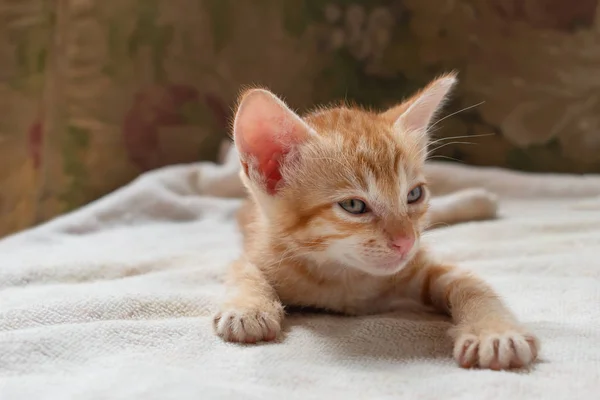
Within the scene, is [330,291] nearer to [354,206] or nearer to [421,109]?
[354,206]

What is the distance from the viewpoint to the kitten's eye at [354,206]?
3.09 feet

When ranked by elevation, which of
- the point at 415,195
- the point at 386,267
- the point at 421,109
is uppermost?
the point at 421,109

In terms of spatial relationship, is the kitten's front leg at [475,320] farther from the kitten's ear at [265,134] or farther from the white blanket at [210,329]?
the kitten's ear at [265,134]

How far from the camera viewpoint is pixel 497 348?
768 millimetres

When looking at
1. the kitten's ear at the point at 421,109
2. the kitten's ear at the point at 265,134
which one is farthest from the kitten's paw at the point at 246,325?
the kitten's ear at the point at 421,109

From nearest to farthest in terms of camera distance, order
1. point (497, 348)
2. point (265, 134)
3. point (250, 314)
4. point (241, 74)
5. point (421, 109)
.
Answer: point (497, 348) < point (250, 314) < point (265, 134) < point (421, 109) < point (241, 74)

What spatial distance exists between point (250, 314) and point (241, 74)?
4.36ft

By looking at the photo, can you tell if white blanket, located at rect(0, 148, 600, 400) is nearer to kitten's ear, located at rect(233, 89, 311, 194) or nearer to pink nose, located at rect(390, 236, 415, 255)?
pink nose, located at rect(390, 236, 415, 255)

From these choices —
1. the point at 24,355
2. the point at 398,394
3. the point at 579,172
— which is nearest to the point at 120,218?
the point at 24,355

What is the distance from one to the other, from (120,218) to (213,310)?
30.5 inches

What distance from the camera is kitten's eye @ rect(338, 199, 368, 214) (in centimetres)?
94

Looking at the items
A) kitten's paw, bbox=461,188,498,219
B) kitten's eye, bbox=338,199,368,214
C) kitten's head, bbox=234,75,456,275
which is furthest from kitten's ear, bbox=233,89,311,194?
kitten's paw, bbox=461,188,498,219

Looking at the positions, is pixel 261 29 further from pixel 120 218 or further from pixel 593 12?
pixel 593 12

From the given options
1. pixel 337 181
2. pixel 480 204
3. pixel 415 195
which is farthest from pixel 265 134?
pixel 480 204
